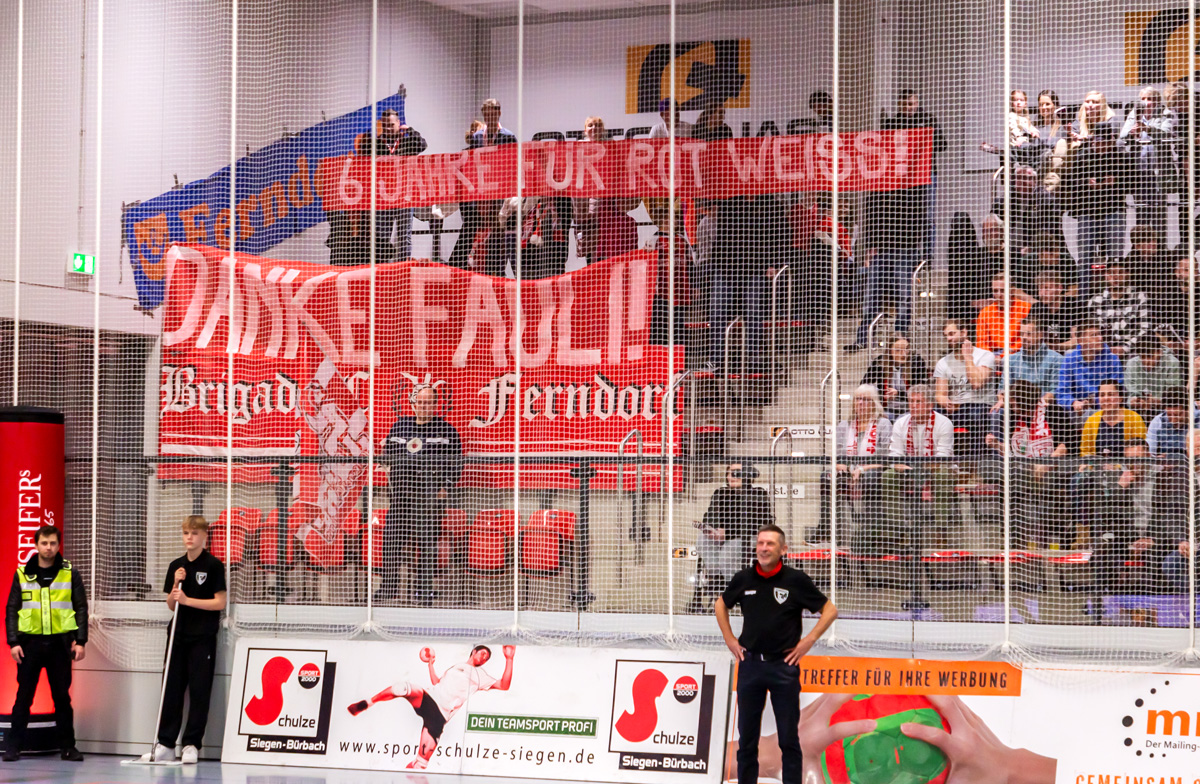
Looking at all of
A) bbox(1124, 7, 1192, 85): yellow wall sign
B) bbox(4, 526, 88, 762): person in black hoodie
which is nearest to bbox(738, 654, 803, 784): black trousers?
bbox(1124, 7, 1192, 85): yellow wall sign

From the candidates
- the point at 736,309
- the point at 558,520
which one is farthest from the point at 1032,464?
the point at 558,520

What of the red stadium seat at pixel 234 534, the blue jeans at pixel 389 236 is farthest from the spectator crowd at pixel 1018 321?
the red stadium seat at pixel 234 534

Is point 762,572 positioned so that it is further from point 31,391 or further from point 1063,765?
point 31,391

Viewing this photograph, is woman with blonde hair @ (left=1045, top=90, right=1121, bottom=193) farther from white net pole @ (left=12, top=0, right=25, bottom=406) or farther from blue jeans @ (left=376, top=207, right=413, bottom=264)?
white net pole @ (left=12, top=0, right=25, bottom=406)

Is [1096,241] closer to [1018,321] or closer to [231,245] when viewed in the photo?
[1018,321]

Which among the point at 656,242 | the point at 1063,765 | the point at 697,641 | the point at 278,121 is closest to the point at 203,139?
the point at 278,121

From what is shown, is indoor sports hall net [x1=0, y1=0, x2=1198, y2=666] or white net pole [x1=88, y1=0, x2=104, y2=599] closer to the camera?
indoor sports hall net [x1=0, y1=0, x2=1198, y2=666]

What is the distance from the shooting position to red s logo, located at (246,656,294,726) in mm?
10977

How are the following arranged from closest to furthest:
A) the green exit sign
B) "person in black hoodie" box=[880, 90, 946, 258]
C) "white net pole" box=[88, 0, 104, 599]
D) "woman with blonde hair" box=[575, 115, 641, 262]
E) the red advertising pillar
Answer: "person in black hoodie" box=[880, 90, 946, 258] → "woman with blonde hair" box=[575, 115, 641, 262] → the red advertising pillar → "white net pole" box=[88, 0, 104, 599] → the green exit sign

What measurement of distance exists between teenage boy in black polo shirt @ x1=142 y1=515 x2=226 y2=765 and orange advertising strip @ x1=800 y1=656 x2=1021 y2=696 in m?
4.50

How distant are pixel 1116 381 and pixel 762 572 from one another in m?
2.65

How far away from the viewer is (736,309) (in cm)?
1023

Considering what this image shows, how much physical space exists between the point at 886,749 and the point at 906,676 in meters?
0.49

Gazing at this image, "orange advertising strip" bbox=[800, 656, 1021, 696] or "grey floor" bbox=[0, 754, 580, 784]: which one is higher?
"orange advertising strip" bbox=[800, 656, 1021, 696]
